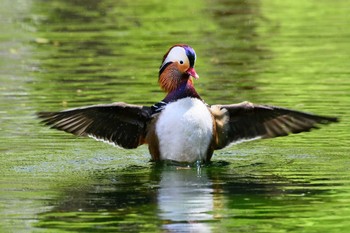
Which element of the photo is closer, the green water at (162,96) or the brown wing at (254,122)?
the green water at (162,96)

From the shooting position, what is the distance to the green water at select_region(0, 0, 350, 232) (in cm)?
986

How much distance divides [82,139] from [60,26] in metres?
11.5

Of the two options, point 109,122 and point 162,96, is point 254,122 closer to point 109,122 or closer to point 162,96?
point 109,122

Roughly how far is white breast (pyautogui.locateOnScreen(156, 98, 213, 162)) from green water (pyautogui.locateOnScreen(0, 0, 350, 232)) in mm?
197

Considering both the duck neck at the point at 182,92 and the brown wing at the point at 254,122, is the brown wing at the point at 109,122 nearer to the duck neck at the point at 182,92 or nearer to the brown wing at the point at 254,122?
the duck neck at the point at 182,92

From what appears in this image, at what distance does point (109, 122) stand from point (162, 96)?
3.99 metres

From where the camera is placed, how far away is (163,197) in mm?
10531

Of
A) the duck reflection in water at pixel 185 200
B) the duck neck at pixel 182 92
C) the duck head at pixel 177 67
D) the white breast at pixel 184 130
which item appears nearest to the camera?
the duck reflection in water at pixel 185 200

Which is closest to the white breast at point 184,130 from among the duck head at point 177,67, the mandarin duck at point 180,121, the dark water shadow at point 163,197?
the mandarin duck at point 180,121

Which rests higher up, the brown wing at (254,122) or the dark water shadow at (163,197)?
the brown wing at (254,122)

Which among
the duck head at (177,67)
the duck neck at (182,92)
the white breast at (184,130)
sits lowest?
the white breast at (184,130)

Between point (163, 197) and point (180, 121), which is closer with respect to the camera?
point (163, 197)

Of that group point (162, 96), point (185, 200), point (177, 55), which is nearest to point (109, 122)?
point (177, 55)

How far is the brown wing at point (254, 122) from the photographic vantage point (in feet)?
39.9
